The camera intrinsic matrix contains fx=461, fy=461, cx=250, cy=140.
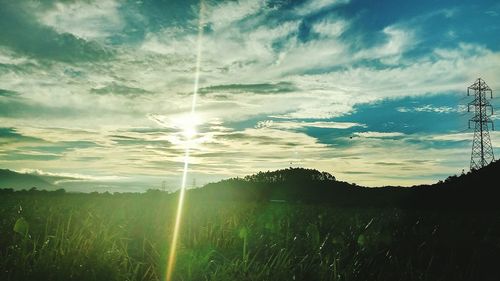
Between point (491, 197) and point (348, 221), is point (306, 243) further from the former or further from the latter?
point (491, 197)

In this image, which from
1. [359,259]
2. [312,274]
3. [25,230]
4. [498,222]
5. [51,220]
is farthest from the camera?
[498,222]

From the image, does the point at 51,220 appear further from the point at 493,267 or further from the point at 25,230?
the point at 493,267

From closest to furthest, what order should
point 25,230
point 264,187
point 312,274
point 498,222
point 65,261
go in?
point 65,261
point 312,274
point 25,230
point 498,222
point 264,187

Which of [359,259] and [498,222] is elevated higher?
[498,222]

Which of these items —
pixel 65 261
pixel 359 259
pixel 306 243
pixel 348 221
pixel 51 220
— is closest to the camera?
pixel 65 261

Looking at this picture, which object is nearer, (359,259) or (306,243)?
(359,259)

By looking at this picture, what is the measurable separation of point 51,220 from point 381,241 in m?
5.31

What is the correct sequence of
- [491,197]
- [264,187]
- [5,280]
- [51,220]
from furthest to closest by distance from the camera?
1. [264,187]
2. [491,197]
3. [51,220]
4. [5,280]

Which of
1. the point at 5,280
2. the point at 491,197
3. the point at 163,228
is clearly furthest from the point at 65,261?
the point at 491,197

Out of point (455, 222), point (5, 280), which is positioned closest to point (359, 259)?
point (455, 222)

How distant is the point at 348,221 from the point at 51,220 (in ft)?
19.7

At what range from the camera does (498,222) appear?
8.86m

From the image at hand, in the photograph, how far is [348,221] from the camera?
1012 centimetres

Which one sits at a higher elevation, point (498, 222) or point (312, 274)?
point (498, 222)
